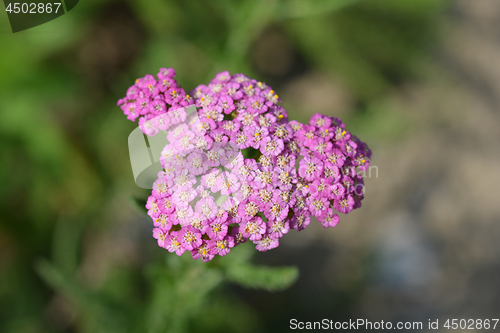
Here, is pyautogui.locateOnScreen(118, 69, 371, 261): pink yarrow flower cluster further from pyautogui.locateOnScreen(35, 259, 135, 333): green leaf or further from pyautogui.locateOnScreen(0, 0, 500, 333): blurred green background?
pyautogui.locateOnScreen(0, 0, 500, 333): blurred green background

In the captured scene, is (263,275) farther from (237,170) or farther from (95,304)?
(95,304)

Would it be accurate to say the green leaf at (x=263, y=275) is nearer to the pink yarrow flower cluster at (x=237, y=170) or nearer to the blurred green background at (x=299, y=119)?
the pink yarrow flower cluster at (x=237, y=170)

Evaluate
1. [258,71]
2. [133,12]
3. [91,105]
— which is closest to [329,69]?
[258,71]

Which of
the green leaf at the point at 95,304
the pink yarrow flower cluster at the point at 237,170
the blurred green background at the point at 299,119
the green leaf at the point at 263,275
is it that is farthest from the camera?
the blurred green background at the point at 299,119

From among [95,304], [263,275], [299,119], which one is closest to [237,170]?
[263,275]

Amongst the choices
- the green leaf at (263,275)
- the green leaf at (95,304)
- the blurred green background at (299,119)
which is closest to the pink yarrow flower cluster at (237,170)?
the green leaf at (263,275)
